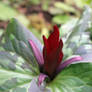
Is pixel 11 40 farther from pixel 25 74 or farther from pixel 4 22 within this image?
pixel 4 22

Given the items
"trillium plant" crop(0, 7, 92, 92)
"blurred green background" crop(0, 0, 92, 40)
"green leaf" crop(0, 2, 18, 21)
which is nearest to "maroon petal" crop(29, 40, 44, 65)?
"trillium plant" crop(0, 7, 92, 92)

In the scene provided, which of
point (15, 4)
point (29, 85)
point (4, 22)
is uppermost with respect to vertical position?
point (29, 85)

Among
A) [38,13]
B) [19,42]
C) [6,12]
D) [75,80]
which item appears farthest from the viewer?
[38,13]

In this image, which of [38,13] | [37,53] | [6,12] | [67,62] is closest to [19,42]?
[37,53]

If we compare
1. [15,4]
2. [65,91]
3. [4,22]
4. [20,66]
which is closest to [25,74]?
[20,66]

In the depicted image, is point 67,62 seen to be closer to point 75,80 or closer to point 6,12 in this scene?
point 75,80

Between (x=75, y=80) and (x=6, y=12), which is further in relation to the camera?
A: (x=6, y=12)

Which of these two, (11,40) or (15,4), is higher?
(11,40)
